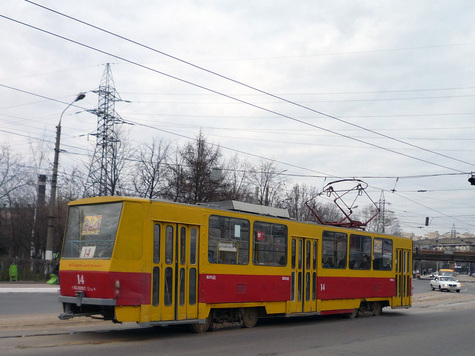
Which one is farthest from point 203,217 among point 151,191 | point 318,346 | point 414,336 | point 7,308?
point 151,191

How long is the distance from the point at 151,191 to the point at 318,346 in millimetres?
26097

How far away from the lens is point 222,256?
14633mm

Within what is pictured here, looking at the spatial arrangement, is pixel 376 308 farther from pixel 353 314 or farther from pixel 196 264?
pixel 196 264

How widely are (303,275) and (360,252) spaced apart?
3.64 metres

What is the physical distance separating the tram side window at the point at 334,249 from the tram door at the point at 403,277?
4.37 m

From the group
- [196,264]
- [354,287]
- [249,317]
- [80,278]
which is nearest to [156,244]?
[196,264]

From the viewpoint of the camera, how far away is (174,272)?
43.6 ft

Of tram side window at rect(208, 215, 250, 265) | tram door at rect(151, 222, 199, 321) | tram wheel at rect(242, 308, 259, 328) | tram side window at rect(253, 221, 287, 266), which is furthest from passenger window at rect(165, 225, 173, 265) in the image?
tram wheel at rect(242, 308, 259, 328)

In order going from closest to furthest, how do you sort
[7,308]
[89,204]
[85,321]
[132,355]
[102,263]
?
[132,355]
[102,263]
[89,204]
[85,321]
[7,308]

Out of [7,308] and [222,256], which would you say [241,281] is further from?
[7,308]

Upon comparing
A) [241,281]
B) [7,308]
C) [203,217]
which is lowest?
[7,308]

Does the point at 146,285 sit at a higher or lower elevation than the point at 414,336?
higher

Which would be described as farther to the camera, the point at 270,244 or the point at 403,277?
the point at 403,277

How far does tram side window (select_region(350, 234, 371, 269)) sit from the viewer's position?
1992 cm
